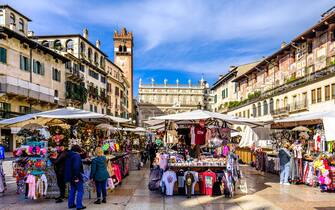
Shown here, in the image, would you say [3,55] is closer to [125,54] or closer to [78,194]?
[78,194]

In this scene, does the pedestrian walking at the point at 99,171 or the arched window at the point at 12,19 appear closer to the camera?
the pedestrian walking at the point at 99,171

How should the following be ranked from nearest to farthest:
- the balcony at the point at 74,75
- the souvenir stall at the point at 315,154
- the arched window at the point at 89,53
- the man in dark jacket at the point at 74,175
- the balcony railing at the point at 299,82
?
1. the man in dark jacket at the point at 74,175
2. the souvenir stall at the point at 315,154
3. the balcony railing at the point at 299,82
4. the balcony at the point at 74,75
5. the arched window at the point at 89,53

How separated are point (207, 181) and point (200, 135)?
2349mm

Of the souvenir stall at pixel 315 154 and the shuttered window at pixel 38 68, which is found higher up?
the shuttered window at pixel 38 68

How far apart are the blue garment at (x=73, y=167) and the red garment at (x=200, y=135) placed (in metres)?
5.02

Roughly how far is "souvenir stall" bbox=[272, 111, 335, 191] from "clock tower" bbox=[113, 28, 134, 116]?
63823mm

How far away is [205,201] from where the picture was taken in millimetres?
9898

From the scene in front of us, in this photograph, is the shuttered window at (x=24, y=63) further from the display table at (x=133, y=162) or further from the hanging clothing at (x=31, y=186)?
the hanging clothing at (x=31, y=186)

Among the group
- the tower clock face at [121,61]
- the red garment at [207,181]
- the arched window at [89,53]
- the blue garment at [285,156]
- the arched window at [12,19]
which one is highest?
the tower clock face at [121,61]

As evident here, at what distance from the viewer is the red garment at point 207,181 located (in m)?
10.7


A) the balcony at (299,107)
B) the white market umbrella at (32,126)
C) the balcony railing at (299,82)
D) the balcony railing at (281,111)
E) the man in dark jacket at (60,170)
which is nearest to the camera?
the man in dark jacket at (60,170)

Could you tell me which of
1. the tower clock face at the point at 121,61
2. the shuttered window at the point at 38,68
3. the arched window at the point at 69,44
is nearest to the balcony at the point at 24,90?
the shuttered window at the point at 38,68

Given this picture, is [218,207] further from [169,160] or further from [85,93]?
[85,93]

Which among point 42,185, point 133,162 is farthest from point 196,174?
point 133,162
